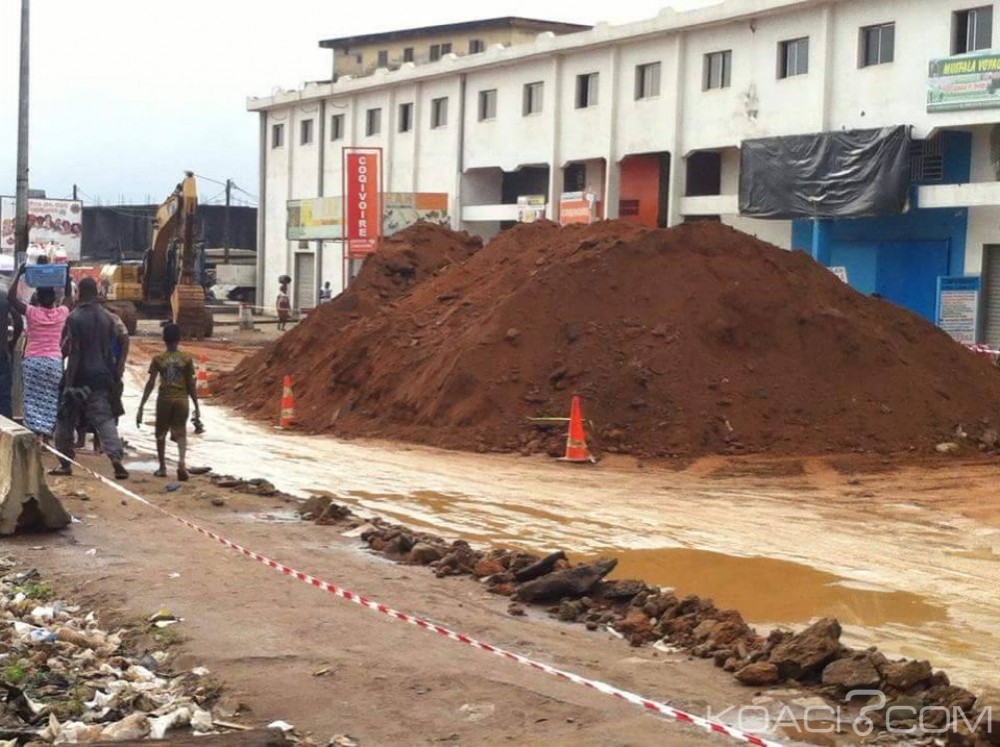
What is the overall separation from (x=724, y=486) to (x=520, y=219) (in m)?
31.7

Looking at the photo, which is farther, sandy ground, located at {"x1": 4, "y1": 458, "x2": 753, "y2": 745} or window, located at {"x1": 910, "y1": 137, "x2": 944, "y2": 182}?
window, located at {"x1": 910, "y1": 137, "x2": 944, "y2": 182}

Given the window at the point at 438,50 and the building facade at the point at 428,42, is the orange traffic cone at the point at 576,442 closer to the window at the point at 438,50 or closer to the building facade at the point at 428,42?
the building facade at the point at 428,42

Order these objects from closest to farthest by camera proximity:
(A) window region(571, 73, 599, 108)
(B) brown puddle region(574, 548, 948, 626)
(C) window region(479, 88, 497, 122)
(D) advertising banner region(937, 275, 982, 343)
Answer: (B) brown puddle region(574, 548, 948, 626) < (D) advertising banner region(937, 275, 982, 343) < (A) window region(571, 73, 599, 108) < (C) window region(479, 88, 497, 122)

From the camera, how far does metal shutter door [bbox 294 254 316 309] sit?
61.1 meters

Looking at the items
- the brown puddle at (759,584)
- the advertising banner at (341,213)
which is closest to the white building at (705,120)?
the advertising banner at (341,213)

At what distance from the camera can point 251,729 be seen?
5957 millimetres

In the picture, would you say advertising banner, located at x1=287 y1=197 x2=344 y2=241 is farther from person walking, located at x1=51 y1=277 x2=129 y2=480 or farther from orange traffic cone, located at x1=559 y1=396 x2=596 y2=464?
person walking, located at x1=51 y1=277 x2=129 y2=480

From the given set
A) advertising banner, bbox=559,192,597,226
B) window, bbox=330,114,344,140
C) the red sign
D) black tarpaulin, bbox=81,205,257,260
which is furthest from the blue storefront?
black tarpaulin, bbox=81,205,257,260

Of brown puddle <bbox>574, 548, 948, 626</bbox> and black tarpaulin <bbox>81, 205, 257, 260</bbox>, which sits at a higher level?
black tarpaulin <bbox>81, 205, 257, 260</bbox>

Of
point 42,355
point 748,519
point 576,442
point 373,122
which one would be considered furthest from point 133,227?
point 748,519

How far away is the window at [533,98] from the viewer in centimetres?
4775

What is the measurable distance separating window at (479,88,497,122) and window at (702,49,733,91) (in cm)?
1107

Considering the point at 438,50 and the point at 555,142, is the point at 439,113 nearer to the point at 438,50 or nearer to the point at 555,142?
the point at 555,142

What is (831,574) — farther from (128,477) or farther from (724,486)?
(128,477)
